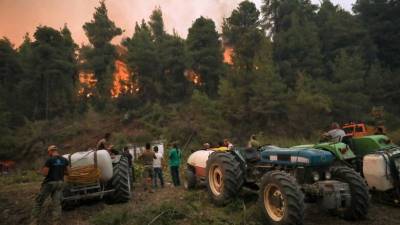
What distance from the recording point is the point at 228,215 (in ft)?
30.6

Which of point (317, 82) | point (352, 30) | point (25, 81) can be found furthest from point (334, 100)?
point (25, 81)

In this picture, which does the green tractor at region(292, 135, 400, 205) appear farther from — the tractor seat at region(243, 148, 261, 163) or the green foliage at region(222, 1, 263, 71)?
the green foliage at region(222, 1, 263, 71)

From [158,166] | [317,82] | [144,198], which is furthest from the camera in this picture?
[317,82]

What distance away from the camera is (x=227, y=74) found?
34094mm

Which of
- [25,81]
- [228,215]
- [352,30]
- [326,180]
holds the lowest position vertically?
[228,215]

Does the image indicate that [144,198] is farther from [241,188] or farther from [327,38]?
[327,38]

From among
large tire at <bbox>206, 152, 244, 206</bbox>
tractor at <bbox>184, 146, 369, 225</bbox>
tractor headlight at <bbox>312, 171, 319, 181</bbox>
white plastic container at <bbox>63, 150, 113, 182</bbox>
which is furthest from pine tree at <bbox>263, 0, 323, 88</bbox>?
tractor headlight at <bbox>312, 171, 319, 181</bbox>

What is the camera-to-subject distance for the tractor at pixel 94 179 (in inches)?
417

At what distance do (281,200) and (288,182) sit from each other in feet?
1.78

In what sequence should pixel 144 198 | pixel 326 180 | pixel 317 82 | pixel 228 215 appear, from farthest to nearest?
pixel 317 82 → pixel 144 198 → pixel 228 215 → pixel 326 180

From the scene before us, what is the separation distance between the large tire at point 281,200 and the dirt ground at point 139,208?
0.80 m

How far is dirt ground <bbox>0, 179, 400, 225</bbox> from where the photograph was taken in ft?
28.9

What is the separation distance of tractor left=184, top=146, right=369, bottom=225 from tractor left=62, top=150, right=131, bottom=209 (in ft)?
8.63

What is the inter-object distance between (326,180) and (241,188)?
2.32 m
